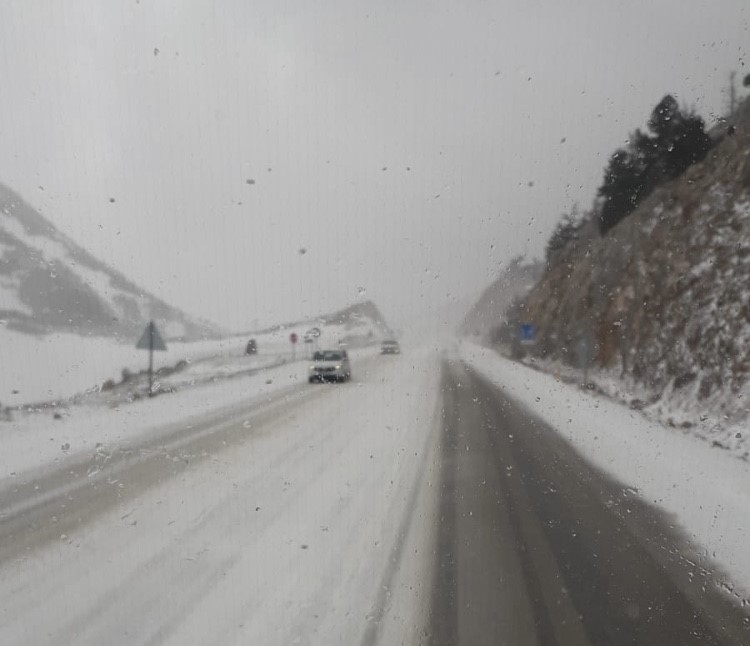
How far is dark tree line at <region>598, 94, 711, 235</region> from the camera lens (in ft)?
21.1

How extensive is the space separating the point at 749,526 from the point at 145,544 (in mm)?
5140

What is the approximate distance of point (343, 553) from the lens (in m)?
4.11

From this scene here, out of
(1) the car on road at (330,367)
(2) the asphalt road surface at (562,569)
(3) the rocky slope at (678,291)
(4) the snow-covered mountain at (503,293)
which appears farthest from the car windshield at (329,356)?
(2) the asphalt road surface at (562,569)

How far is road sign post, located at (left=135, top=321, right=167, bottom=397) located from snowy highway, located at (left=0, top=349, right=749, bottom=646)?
4.51 ft

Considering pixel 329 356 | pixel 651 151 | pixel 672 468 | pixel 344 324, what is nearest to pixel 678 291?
pixel 651 151

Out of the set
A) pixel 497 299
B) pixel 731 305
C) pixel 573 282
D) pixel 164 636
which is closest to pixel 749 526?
pixel 497 299

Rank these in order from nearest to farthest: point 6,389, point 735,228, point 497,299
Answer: point 6,389 → point 497,299 → point 735,228

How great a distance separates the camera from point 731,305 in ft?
31.3

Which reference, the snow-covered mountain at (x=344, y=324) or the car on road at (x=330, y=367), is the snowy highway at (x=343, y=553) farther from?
the car on road at (x=330, y=367)

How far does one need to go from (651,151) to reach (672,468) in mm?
4142

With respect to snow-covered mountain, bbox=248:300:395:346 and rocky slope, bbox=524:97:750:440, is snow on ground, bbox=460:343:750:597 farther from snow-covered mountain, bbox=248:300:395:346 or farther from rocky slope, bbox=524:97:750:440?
snow-covered mountain, bbox=248:300:395:346

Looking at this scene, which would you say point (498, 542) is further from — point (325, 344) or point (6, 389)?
point (6, 389)

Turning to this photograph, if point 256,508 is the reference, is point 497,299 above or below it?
above

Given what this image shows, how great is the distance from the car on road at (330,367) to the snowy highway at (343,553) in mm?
8574
